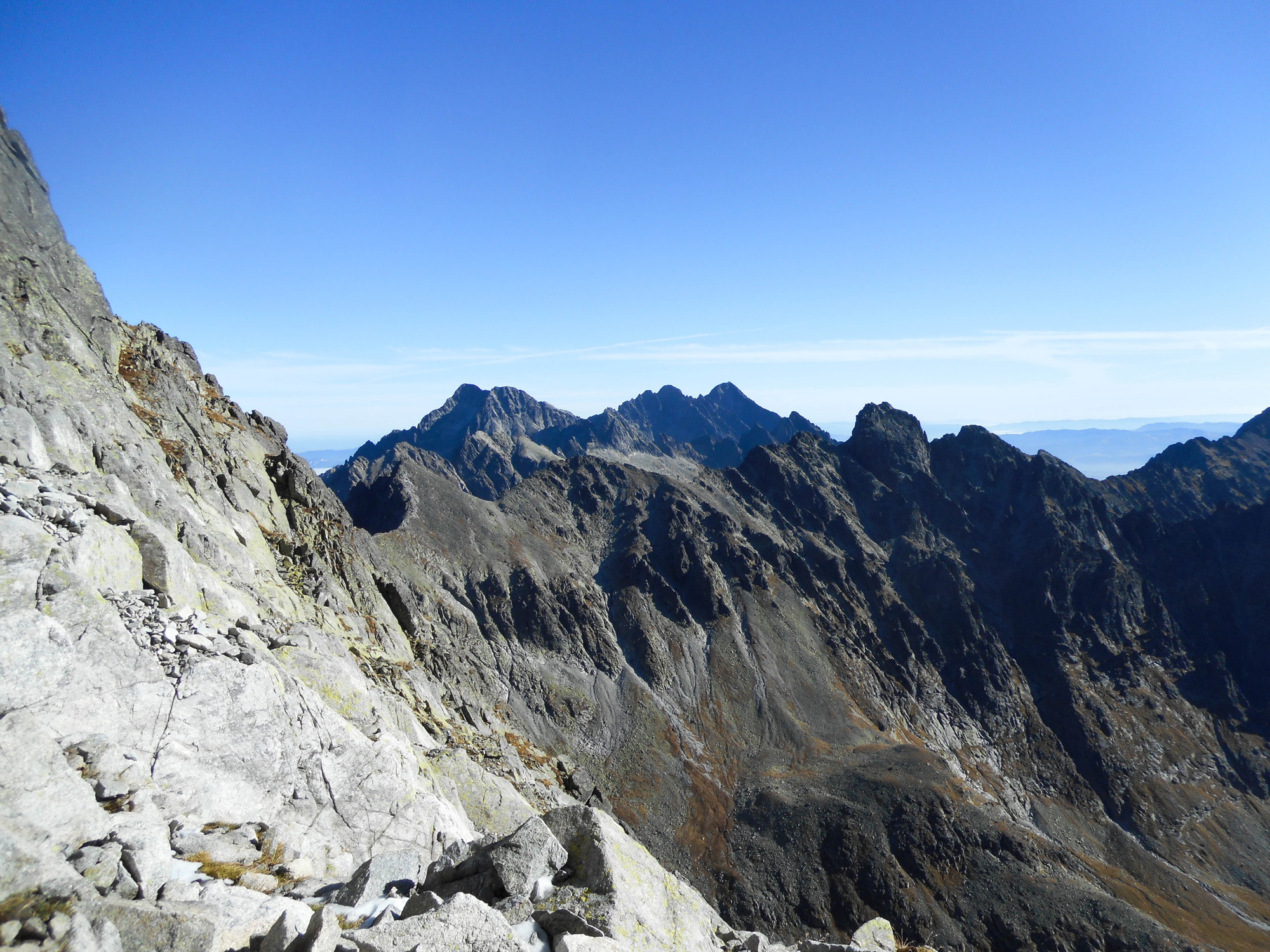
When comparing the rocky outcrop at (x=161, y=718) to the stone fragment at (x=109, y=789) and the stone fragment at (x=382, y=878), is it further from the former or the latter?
the stone fragment at (x=382, y=878)

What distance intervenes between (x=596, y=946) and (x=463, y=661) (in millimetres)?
76351

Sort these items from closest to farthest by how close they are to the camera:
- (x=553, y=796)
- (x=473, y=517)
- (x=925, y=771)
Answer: (x=553, y=796)
(x=925, y=771)
(x=473, y=517)

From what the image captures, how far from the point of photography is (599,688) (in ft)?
329

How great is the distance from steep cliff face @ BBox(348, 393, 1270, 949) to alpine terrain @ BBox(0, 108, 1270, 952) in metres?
0.68

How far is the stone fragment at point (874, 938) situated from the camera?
651 inches

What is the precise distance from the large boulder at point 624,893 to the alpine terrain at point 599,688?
0.35ft

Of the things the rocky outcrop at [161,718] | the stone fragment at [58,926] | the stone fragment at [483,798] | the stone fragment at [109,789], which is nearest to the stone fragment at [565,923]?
the rocky outcrop at [161,718]

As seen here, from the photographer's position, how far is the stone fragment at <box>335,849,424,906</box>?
1138 cm

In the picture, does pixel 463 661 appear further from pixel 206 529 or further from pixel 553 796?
pixel 206 529

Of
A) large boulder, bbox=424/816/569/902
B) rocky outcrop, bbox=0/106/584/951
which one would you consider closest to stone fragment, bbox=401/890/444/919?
large boulder, bbox=424/816/569/902

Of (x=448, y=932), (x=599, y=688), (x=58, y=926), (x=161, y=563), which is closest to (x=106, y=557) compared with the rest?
(x=161, y=563)

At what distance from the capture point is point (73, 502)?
1834 centimetres

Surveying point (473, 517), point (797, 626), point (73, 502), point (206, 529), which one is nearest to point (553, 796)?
point (206, 529)

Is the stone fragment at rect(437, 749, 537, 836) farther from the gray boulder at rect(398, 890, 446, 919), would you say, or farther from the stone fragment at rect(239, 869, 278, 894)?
the gray boulder at rect(398, 890, 446, 919)
